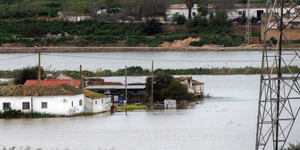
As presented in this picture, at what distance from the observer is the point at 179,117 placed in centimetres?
3127

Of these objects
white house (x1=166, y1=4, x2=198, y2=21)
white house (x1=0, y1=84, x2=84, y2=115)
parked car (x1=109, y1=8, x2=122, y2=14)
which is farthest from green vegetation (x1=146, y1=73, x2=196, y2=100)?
parked car (x1=109, y1=8, x2=122, y2=14)

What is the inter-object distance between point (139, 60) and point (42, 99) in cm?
4181

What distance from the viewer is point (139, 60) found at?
231 feet

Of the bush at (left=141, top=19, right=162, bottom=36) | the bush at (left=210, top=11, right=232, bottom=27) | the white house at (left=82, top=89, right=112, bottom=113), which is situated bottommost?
the white house at (left=82, top=89, right=112, bottom=113)

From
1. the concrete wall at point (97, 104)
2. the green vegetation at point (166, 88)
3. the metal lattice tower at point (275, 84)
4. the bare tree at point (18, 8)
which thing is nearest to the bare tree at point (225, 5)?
the bare tree at point (18, 8)

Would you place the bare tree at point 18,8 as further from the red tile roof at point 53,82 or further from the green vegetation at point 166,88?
the green vegetation at point 166,88

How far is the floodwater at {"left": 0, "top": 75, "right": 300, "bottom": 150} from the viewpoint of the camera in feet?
75.7

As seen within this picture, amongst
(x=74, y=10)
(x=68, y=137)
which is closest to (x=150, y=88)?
(x=68, y=137)

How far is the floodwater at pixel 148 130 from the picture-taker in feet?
75.7

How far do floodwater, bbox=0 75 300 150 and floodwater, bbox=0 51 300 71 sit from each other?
2791cm

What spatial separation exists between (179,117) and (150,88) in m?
5.49

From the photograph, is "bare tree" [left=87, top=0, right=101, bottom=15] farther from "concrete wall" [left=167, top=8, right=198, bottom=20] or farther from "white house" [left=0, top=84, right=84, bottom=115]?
"white house" [left=0, top=84, right=84, bottom=115]

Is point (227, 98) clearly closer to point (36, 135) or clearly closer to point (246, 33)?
point (36, 135)

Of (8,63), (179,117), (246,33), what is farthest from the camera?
(246,33)
